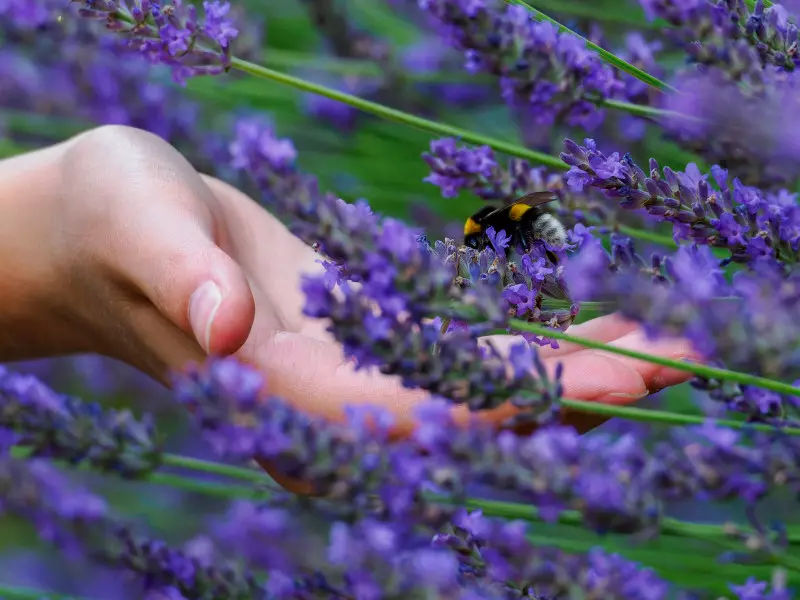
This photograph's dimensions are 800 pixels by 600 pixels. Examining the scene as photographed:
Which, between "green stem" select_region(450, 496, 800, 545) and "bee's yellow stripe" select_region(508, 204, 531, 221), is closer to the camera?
"green stem" select_region(450, 496, 800, 545)

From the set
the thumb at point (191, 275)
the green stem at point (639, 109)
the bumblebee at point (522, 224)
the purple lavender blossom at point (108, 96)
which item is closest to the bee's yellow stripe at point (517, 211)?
the bumblebee at point (522, 224)

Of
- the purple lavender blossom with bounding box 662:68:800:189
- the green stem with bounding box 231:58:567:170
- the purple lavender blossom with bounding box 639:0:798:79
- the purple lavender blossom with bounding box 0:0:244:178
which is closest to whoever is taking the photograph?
the purple lavender blossom with bounding box 662:68:800:189

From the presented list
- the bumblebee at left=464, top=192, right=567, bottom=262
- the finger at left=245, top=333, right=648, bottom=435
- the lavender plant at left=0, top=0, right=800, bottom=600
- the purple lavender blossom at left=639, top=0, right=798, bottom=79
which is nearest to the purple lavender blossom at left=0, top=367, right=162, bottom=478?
the lavender plant at left=0, top=0, right=800, bottom=600

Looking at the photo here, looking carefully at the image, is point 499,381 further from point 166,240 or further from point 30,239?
point 30,239

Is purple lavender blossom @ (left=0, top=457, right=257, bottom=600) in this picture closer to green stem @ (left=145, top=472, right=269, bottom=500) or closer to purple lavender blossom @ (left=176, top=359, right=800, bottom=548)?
green stem @ (left=145, top=472, right=269, bottom=500)

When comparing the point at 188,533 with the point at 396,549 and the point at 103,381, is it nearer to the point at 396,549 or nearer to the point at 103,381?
the point at 103,381

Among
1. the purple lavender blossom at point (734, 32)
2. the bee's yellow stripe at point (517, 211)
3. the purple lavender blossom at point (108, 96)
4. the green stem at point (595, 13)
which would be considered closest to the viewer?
the purple lavender blossom at point (734, 32)

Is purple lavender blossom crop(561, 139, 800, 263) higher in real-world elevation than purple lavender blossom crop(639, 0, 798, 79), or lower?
lower

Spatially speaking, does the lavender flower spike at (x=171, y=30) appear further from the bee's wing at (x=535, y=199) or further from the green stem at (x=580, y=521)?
the green stem at (x=580, y=521)

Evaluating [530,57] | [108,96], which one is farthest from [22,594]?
[108,96]
